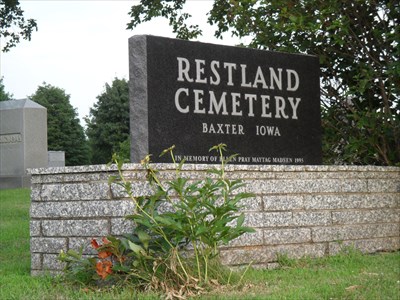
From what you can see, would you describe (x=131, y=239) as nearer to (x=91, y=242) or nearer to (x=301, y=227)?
(x=91, y=242)

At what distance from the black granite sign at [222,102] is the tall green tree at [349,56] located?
2.30 ft

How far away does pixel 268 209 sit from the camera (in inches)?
299

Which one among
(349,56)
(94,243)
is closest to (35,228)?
(94,243)

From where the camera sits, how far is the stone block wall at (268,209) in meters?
6.79

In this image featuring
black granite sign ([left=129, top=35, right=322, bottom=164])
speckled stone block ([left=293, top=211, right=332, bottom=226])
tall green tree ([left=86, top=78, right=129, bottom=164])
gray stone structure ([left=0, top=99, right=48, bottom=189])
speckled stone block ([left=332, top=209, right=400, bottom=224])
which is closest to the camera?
black granite sign ([left=129, top=35, right=322, bottom=164])

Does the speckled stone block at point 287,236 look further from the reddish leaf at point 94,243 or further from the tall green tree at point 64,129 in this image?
the tall green tree at point 64,129

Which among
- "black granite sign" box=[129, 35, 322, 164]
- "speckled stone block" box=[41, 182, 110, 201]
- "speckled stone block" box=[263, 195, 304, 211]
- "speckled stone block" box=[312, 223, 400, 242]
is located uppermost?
→ "black granite sign" box=[129, 35, 322, 164]

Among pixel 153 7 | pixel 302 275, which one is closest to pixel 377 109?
pixel 302 275

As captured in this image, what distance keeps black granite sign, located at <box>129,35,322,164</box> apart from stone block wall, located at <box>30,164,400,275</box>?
24.6 inches

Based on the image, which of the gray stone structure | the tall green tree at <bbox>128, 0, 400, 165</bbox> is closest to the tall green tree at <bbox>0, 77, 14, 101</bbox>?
the gray stone structure

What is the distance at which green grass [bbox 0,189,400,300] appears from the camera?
5.67m

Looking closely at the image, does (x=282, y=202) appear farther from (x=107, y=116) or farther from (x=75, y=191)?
(x=107, y=116)

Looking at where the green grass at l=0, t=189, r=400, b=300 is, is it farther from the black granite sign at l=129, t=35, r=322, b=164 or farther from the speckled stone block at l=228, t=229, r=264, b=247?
the black granite sign at l=129, t=35, r=322, b=164

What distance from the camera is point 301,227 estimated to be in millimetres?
7938
